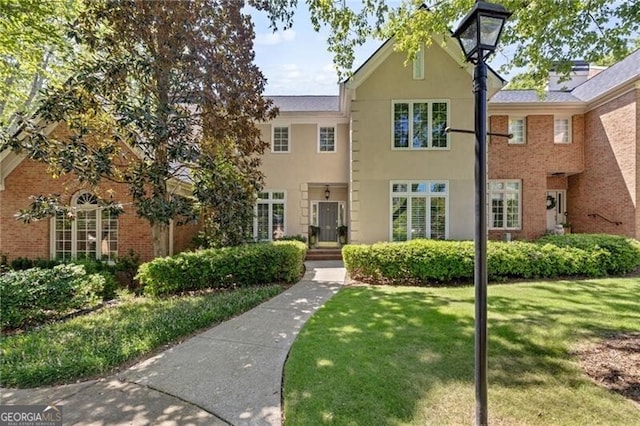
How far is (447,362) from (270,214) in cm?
1287

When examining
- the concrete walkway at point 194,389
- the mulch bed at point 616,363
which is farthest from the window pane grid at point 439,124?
the concrete walkway at point 194,389

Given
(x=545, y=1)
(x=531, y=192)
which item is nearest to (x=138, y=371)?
(x=545, y=1)

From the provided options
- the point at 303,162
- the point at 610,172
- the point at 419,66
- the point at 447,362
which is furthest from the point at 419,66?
the point at 447,362

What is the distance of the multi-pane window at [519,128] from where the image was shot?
50.7ft

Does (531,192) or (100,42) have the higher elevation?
(100,42)

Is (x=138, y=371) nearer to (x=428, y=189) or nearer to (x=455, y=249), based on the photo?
(x=455, y=249)

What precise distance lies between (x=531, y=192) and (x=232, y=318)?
14663 mm

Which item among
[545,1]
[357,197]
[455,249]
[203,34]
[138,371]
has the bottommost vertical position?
[138,371]

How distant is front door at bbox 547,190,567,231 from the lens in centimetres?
1680

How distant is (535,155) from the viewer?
15320 millimetres

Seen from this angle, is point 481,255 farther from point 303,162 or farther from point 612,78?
point 612,78

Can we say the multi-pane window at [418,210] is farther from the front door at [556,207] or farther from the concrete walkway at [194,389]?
the concrete walkway at [194,389]

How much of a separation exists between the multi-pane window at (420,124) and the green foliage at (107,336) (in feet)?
27.3

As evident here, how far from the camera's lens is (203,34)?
8680mm
